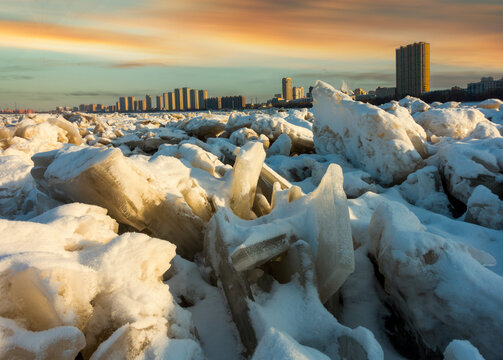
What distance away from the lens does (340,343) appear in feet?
7.39

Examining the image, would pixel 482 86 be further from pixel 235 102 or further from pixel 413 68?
pixel 235 102

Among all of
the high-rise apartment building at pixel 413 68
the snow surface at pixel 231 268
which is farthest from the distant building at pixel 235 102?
the snow surface at pixel 231 268

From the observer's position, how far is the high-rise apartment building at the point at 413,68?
2156 inches

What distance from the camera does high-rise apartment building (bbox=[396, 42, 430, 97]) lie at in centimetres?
5475

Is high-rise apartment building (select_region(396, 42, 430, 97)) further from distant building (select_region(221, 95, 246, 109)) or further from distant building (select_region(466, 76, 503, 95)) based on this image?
distant building (select_region(221, 95, 246, 109))

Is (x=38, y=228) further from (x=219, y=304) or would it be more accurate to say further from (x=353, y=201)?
(x=353, y=201)

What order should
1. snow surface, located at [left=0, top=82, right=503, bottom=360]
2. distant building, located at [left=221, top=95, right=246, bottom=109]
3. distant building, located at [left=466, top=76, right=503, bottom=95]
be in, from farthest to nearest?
1. distant building, located at [left=221, top=95, right=246, bottom=109]
2. distant building, located at [left=466, top=76, right=503, bottom=95]
3. snow surface, located at [left=0, top=82, right=503, bottom=360]

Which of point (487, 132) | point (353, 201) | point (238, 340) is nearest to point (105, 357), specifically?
point (238, 340)

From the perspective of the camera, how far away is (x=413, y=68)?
55844 mm

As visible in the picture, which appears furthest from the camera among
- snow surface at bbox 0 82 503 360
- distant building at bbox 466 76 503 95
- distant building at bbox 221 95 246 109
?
distant building at bbox 221 95 246 109

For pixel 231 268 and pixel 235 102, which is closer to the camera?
pixel 231 268

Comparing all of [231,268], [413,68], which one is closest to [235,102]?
[413,68]

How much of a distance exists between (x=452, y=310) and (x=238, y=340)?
144 cm

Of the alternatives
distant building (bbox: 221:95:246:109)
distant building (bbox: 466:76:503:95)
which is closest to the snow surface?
distant building (bbox: 466:76:503:95)
